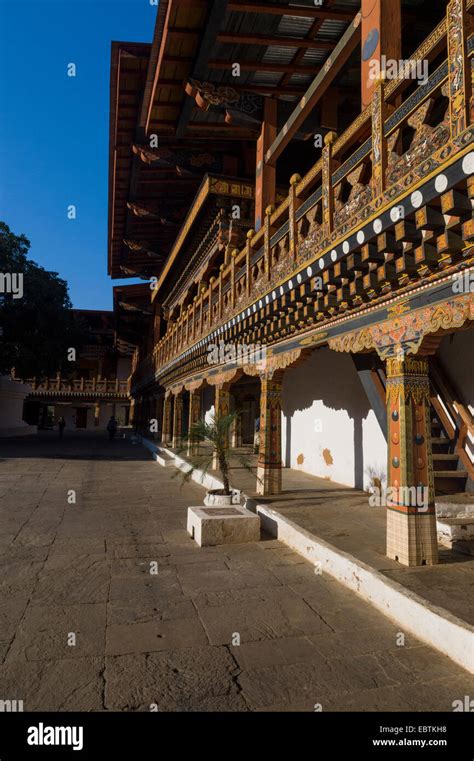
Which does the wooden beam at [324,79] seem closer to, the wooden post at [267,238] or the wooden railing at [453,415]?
the wooden post at [267,238]

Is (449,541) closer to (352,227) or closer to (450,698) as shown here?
(450,698)

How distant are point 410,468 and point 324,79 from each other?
6301 mm

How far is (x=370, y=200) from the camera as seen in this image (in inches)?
180

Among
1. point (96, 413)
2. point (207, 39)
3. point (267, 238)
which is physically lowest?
point (96, 413)

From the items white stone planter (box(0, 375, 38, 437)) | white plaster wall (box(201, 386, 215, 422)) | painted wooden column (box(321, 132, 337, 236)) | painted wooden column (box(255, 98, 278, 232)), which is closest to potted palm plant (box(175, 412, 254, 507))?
painted wooden column (box(321, 132, 337, 236))

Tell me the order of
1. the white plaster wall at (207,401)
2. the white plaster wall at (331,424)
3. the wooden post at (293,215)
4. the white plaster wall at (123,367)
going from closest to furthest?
the wooden post at (293,215) → the white plaster wall at (331,424) → the white plaster wall at (207,401) → the white plaster wall at (123,367)

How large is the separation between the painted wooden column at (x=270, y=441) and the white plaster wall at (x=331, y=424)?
173cm

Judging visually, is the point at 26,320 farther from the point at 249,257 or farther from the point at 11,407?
the point at 249,257

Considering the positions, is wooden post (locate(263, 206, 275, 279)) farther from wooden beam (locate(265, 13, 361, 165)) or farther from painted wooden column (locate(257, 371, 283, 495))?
painted wooden column (locate(257, 371, 283, 495))

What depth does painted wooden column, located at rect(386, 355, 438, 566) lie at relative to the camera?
14.5 ft

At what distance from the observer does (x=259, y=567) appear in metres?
4.97

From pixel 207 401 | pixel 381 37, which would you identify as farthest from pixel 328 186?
pixel 207 401

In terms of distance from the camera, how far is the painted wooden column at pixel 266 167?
9188 mm

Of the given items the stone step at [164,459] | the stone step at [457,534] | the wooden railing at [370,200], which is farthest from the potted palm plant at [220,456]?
the stone step at [164,459]
